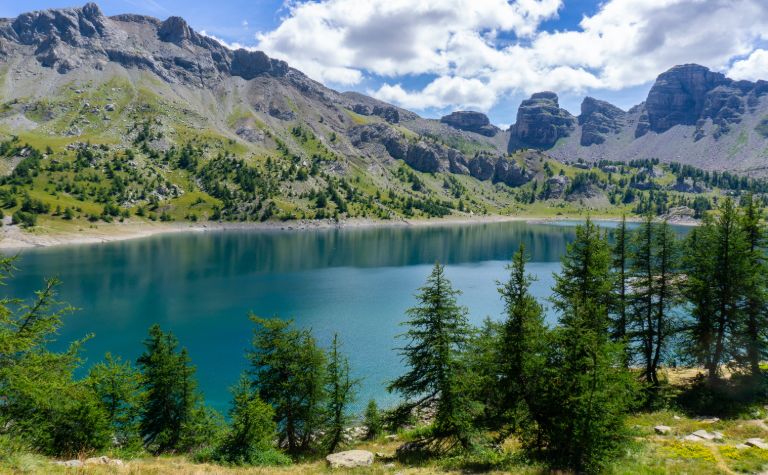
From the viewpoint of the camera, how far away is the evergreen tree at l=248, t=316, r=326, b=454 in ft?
96.4

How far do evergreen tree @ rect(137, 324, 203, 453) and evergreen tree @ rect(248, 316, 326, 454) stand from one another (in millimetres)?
5192

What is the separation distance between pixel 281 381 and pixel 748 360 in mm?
34793

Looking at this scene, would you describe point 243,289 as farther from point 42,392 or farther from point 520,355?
point 520,355

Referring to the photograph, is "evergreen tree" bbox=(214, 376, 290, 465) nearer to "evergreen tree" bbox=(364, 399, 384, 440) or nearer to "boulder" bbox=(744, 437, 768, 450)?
"evergreen tree" bbox=(364, 399, 384, 440)

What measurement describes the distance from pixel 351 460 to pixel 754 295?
102ft

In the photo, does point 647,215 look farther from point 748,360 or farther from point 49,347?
point 49,347

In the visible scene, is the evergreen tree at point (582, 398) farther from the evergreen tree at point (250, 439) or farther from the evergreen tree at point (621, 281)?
the evergreen tree at point (250, 439)

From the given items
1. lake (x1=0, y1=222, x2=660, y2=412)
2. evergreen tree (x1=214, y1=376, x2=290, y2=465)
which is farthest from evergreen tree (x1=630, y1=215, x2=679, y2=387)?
evergreen tree (x1=214, y1=376, x2=290, y2=465)

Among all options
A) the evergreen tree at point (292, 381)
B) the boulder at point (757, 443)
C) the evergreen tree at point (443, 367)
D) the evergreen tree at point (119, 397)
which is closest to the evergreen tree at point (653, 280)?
the boulder at point (757, 443)

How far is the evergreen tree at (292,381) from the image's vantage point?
29.4 m

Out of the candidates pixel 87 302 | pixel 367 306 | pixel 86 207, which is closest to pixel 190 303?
pixel 87 302

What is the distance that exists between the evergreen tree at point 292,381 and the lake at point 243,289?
13139 mm

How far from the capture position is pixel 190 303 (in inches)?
3063

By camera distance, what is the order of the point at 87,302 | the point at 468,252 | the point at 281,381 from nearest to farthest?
the point at 281,381 < the point at 87,302 < the point at 468,252
